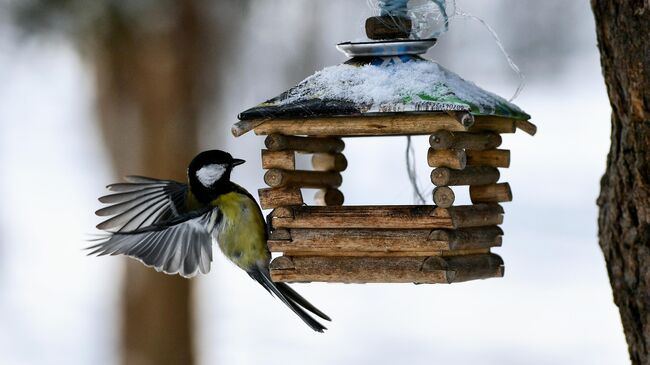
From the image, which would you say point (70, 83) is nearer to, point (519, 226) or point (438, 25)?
point (519, 226)

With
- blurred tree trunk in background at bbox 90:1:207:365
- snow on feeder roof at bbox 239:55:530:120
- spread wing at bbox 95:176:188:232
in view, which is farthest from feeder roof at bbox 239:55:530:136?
blurred tree trunk in background at bbox 90:1:207:365

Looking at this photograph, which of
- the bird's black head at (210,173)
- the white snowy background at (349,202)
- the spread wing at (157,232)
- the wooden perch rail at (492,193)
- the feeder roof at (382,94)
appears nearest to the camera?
the feeder roof at (382,94)

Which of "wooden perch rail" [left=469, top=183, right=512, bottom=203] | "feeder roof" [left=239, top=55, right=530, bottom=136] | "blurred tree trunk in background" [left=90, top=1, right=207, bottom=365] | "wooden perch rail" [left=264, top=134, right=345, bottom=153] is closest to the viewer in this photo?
"feeder roof" [left=239, top=55, right=530, bottom=136]

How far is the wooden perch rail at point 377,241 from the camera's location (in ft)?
9.78

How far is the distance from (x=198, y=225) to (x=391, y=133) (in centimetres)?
96

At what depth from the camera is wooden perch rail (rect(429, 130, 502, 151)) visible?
9.66ft

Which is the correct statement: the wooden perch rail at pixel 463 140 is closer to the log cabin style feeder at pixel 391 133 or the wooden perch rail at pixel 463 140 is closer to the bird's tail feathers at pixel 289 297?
the log cabin style feeder at pixel 391 133

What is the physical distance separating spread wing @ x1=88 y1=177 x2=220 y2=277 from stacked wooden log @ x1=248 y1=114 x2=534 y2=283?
1.67 ft

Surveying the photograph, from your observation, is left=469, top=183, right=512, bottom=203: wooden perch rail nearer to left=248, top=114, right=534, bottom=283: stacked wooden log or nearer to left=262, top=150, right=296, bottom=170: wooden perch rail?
left=248, top=114, right=534, bottom=283: stacked wooden log

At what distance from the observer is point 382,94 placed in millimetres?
2943

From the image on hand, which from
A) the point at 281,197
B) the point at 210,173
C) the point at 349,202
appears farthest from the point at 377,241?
the point at 349,202

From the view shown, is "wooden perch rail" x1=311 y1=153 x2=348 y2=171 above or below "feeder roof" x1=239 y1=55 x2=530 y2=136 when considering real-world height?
below

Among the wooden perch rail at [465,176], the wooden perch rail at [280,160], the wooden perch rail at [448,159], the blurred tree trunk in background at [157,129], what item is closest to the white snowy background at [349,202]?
the blurred tree trunk in background at [157,129]

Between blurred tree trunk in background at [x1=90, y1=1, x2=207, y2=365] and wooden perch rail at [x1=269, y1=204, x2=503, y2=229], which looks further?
blurred tree trunk in background at [x1=90, y1=1, x2=207, y2=365]
